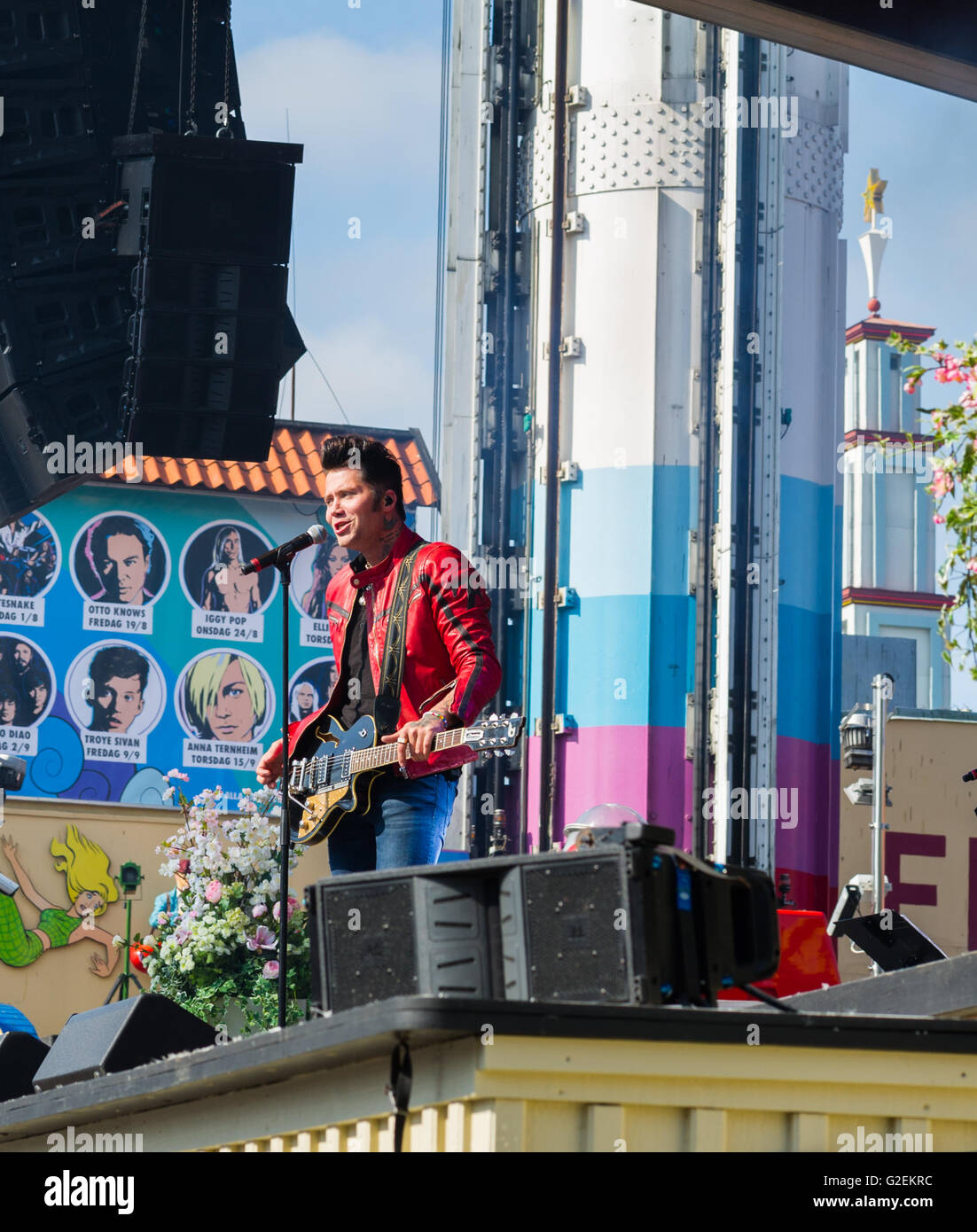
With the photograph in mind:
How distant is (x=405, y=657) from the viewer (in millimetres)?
4418

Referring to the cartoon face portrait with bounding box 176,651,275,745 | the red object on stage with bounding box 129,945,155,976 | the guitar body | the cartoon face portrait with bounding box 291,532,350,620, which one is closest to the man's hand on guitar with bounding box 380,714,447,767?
the guitar body

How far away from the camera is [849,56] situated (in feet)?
11.8

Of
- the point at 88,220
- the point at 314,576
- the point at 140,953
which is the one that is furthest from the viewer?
the point at 314,576

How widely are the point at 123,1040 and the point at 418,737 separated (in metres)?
0.92

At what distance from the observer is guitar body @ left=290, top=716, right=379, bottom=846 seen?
14.0 feet

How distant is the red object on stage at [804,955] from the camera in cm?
745

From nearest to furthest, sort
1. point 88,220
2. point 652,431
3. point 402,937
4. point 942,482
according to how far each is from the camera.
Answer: point 402,937
point 942,482
point 88,220
point 652,431

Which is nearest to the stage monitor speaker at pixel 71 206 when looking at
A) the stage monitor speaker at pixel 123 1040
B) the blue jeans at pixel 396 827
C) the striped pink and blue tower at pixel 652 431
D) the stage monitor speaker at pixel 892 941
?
the striped pink and blue tower at pixel 652 431

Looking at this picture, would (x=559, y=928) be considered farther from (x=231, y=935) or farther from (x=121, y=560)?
(x=121, y=560)

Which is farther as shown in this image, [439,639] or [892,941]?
[892,941]

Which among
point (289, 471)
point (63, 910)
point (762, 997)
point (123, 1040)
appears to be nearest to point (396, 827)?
point (123, 1040)

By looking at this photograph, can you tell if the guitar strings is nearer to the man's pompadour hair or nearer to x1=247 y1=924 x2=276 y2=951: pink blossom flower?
the man's pompadour hair

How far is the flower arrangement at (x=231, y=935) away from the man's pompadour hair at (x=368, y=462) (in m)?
2.05
